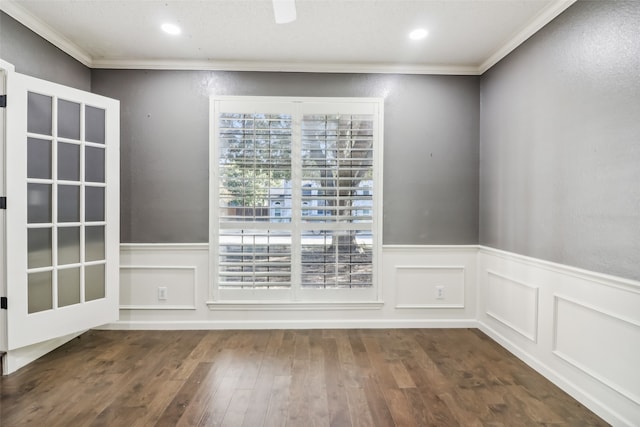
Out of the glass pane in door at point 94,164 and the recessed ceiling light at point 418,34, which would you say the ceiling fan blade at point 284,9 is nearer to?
the recessed ceiling light at point 418,34

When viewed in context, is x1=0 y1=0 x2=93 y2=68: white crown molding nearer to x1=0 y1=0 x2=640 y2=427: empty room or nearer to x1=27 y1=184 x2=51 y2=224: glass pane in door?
x1=0 y1=0 x2=640 y2=427: empty room

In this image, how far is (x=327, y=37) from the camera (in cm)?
281

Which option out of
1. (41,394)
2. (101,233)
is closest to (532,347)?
(41,394)

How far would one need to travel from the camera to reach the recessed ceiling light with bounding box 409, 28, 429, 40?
2703 millimetres

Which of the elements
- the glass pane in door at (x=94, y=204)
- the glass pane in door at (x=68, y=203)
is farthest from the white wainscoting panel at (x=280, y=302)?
the glass pane in door at (x=68, y=203)

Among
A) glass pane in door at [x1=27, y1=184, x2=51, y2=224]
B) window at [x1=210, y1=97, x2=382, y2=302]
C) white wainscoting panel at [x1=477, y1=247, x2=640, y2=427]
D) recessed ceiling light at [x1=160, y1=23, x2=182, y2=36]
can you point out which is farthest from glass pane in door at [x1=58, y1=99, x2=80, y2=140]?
white wainscoting panel at [x1=477, y1=247, x2=640, y2=427]

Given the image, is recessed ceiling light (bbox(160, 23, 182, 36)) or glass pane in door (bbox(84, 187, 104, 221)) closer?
recessed ceiling light (bbox(160, 23, 182, 36))

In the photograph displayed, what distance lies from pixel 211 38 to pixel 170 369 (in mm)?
2716

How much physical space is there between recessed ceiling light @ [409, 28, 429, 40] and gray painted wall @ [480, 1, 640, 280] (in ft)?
2.71

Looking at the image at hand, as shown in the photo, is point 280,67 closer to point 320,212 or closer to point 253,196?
point 253,196

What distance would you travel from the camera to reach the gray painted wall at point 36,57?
7.98ft

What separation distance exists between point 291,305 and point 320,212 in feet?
3.24

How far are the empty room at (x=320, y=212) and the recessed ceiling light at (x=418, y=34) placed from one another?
0.11ft

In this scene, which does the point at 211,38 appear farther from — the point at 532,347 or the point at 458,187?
the point at 532,347
